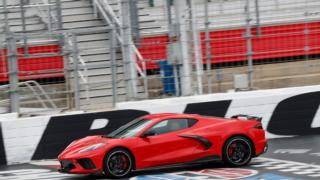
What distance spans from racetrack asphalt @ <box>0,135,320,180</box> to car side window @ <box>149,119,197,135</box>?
725 millimetres

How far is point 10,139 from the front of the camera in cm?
1469

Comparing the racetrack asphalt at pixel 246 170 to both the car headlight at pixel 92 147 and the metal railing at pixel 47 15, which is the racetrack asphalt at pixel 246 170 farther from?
the metal railing at pixel 47 15

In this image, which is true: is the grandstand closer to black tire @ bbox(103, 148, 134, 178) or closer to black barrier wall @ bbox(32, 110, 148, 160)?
black barrier wall @ bbox(32, 110, 148, 160)

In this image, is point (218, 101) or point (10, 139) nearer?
point (10, 139)

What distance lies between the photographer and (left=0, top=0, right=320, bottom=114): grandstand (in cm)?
1539

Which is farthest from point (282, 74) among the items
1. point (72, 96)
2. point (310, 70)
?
point (72, 96)

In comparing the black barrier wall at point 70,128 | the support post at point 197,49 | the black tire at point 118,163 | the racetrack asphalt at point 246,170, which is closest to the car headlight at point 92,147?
the black tire at point 118,163

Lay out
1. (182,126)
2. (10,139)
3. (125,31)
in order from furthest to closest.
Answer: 1. (125,31)
2. (10,139)
3. (182,126)

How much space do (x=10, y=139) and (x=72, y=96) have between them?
1739 mm

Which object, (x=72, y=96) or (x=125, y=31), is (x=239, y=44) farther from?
(x=72, y=96)

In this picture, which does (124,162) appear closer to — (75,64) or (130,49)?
(75,64)

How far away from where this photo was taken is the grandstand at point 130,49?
1539cm

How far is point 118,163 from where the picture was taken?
1150 centimetres

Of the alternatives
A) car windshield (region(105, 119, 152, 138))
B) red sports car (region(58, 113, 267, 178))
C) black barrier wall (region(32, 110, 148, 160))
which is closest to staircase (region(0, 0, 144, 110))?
black barrier wall (region(32, 110, 148, 160))
